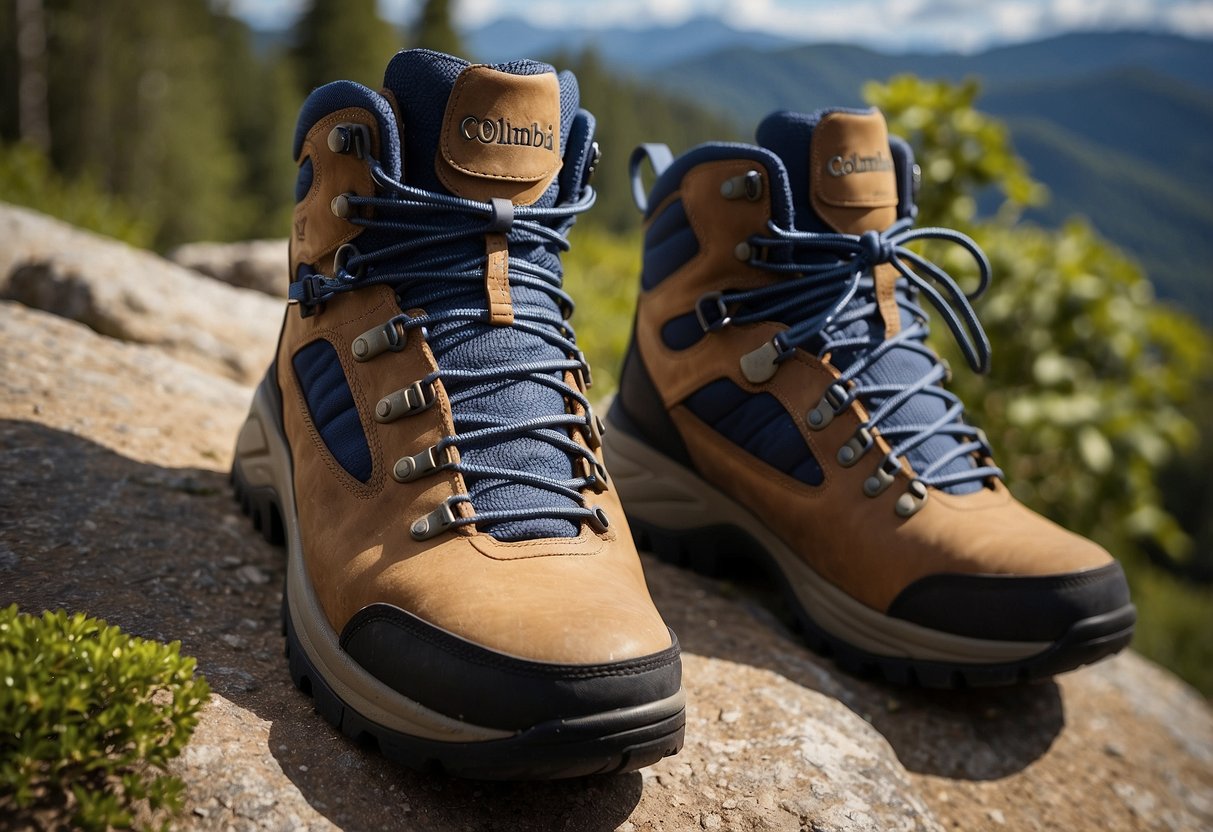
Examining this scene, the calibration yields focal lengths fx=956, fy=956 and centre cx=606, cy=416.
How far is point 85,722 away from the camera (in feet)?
4.25

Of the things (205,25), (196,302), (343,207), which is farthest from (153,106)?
(343,207)

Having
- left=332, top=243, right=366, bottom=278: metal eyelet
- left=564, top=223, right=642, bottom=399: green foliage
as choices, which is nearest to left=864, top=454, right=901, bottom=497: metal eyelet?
left=332, top=243, right=366, bottom=278: metal eyelet

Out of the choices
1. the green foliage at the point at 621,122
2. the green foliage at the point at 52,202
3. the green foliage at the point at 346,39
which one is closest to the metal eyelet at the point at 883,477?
the green foliage at the point at 52,202

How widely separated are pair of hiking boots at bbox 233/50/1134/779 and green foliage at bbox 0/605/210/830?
30 centimetres

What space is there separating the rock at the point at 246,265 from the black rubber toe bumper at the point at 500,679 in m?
4.15

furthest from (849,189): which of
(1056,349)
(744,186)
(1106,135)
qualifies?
(1106,135)

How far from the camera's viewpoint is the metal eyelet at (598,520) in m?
1.71

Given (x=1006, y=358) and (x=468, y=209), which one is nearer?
(x=468, y=209)

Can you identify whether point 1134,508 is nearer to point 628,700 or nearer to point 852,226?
point 852,226

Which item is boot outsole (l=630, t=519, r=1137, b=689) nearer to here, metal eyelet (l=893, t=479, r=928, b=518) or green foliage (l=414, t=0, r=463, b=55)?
metal eyelet (l=893, t=479, r=928, b=518)

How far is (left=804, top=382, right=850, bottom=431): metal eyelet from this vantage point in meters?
2.15

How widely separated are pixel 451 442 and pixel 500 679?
18.4 inches

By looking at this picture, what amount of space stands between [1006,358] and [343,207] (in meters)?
3.87

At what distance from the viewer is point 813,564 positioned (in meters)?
2.22
